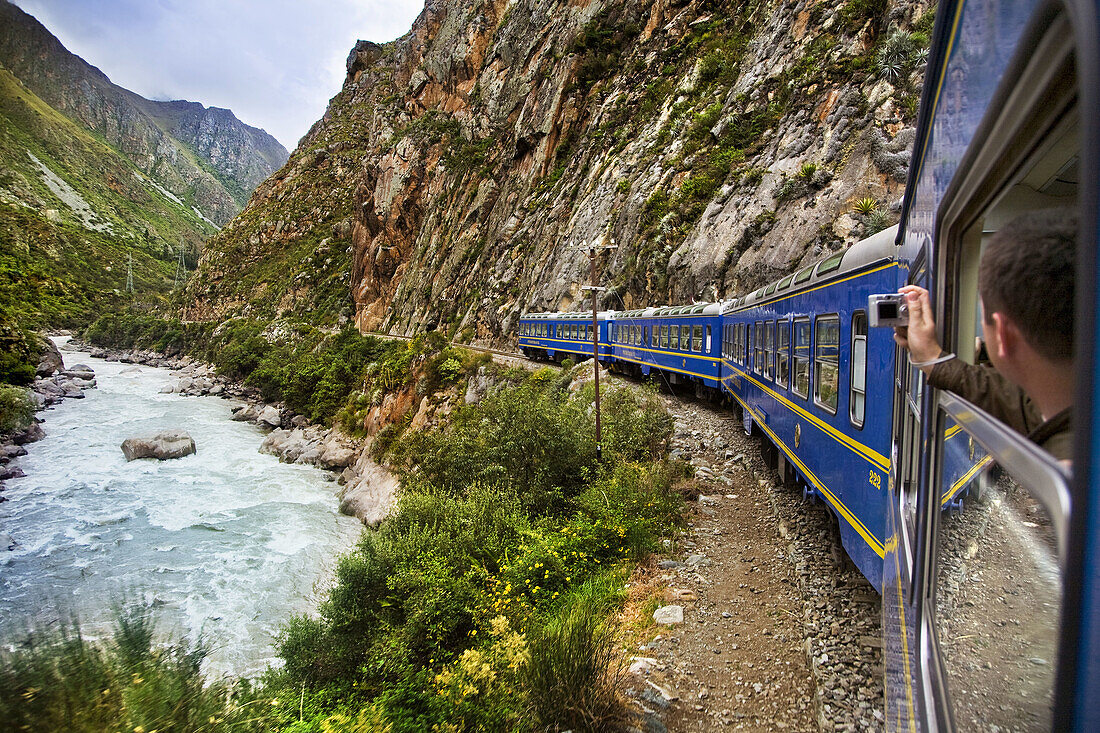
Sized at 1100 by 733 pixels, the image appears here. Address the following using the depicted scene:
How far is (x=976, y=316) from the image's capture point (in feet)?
5.24

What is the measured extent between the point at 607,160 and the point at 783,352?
3140cm

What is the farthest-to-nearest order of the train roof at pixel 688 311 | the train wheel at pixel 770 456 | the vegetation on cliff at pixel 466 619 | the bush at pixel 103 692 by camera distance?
the train roof at pixel 688 311 < the train wheel at pixel 770 456 < the vegetation on cliff at pixel 466 619 < the bush at pixel 103 692

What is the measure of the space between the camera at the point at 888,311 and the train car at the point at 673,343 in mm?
12482

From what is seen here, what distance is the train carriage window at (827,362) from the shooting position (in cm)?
563

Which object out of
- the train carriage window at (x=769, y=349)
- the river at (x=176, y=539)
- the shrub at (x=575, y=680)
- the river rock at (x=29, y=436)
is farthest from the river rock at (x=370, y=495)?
the river rock at (x=29, y=436)

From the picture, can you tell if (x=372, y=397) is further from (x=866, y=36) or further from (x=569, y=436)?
(x=866, y=36)

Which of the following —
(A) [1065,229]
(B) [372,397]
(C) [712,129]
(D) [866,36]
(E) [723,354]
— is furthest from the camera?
(B) [372,397]

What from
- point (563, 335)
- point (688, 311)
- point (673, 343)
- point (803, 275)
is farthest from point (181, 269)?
point (803, 275)

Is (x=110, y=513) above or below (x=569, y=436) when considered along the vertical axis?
below

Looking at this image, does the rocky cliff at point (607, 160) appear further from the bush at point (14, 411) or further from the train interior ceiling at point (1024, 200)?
the bush at point (14, 411)

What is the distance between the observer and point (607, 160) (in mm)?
36500

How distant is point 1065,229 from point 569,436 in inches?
458

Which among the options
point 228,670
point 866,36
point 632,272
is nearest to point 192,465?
point 228,670

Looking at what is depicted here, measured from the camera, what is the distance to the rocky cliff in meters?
20.3
